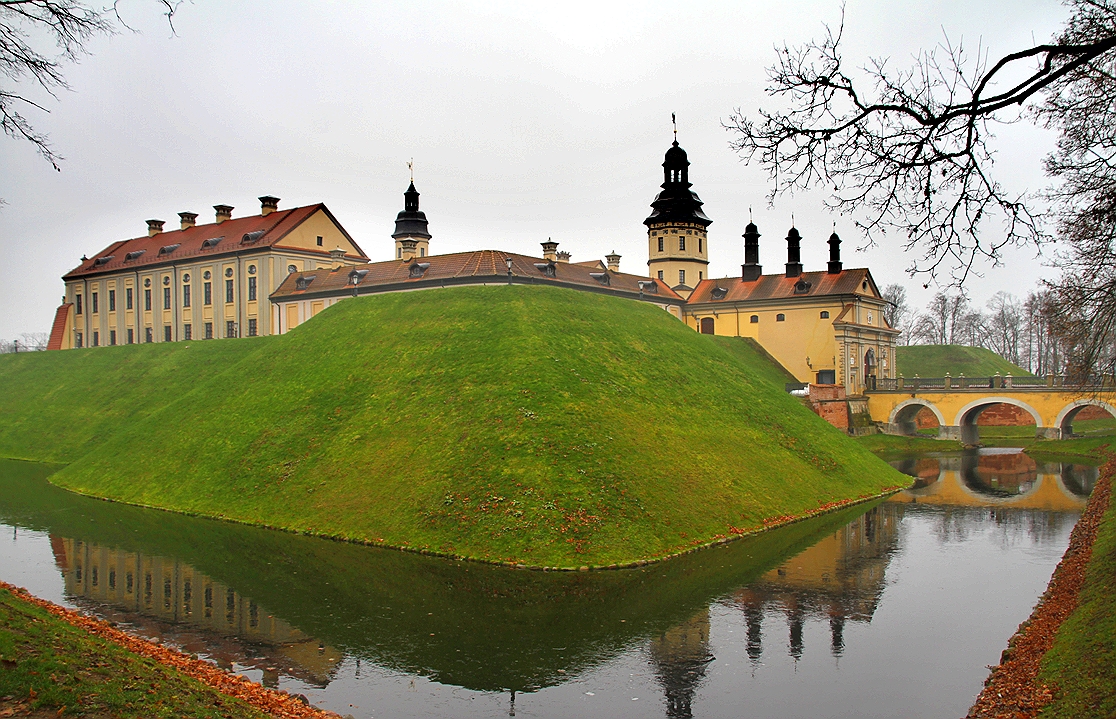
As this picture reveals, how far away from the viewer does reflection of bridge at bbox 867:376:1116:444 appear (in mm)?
66250

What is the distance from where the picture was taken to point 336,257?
73750 millimetres

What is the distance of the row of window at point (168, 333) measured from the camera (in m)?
70.1

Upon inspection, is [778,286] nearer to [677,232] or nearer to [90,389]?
[677,232]

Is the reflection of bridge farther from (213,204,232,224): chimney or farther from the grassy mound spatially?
(213,204,232,224): chimney

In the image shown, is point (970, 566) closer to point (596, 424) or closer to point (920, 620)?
point (920, 620)

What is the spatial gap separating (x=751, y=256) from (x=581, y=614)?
65848 mm

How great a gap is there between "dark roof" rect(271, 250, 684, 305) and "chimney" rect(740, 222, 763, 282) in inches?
584

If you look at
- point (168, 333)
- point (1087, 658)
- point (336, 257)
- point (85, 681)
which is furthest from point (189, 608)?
point (168, 333)

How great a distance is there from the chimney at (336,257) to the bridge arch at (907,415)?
50231mm

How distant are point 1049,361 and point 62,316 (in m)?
118

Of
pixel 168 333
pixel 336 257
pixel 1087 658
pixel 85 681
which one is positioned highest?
pixel 336 257

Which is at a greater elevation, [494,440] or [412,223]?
[412,223]

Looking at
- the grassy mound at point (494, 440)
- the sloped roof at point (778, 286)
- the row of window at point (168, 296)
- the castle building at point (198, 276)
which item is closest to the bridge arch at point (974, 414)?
the sloped roof at point (778, 286)

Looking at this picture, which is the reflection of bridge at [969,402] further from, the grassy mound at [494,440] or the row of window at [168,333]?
the row of window at [168,333]
